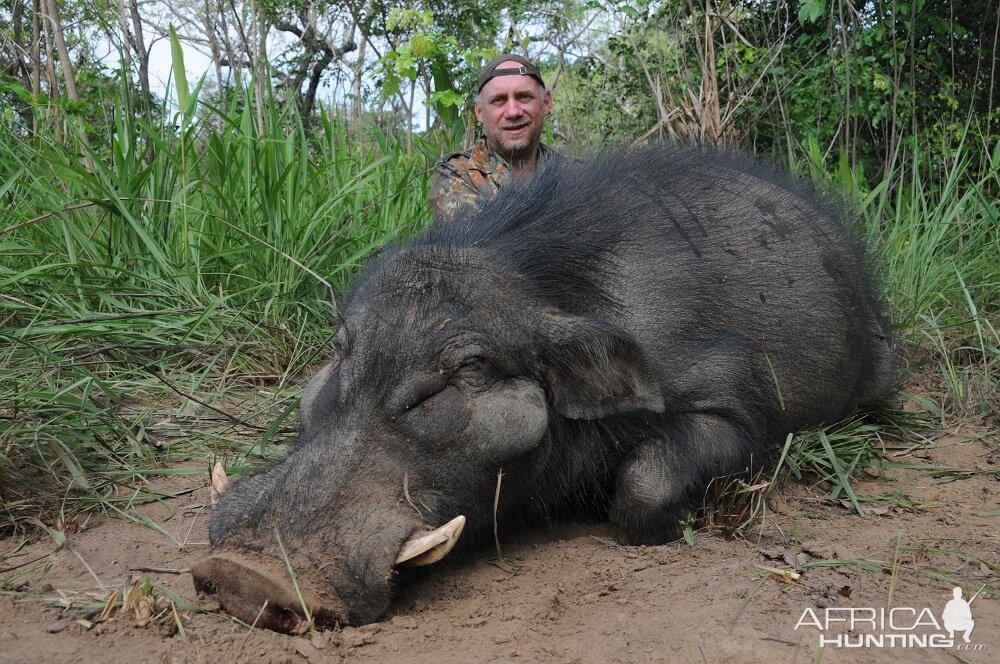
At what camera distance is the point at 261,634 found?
1.96 metres

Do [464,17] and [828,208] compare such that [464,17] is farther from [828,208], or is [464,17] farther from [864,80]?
[828,208]

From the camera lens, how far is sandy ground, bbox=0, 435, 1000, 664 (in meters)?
1.90

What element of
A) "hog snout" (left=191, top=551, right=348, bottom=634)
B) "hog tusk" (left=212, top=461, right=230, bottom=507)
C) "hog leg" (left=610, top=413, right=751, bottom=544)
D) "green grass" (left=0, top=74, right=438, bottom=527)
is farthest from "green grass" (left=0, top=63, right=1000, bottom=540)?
"hog snout" (left=191, top=551, right=348, bottom=634)

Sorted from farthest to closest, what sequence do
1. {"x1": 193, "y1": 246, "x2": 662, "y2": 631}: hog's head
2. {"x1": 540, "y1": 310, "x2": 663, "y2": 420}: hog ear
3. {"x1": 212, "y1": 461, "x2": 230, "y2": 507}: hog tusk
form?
1. {"x1": 540, "y1": 310, "x2": 663, "y2": 420}: hog ear
2. {"x1": 212, "y1": 461, "x2": 230, "y2": 507}: hog tusk
3. {"x1": 193, "y1": 246, "x2": 662, "y2": 631}: hog's head

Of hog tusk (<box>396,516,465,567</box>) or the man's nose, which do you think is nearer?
hog tusk (<box>396,516,465,567</box>)

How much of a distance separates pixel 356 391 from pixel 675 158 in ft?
5.93

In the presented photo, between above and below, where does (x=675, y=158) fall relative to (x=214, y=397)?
above

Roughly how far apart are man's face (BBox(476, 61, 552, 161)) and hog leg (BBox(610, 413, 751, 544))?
269cm

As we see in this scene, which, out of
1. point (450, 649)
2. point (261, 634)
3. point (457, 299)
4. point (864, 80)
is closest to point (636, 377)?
point (457, 299)

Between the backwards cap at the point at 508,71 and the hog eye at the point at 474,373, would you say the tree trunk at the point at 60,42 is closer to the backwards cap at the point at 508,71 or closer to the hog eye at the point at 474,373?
the backwards cap at the point at 508,71

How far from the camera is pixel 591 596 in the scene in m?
2.30

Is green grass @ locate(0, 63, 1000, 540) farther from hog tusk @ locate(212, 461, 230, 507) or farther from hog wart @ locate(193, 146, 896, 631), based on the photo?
hog tusk @ locate(212, 461, 230, 507)

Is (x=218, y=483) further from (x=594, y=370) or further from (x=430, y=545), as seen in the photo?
(x=594, y=370)

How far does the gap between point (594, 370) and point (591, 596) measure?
69 cm
